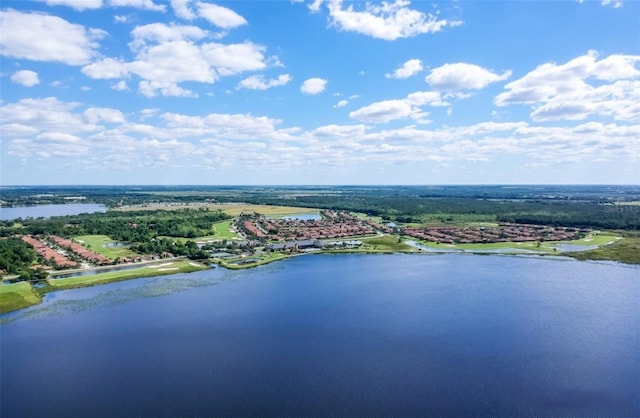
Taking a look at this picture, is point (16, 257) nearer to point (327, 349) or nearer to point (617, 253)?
point (327, 349)

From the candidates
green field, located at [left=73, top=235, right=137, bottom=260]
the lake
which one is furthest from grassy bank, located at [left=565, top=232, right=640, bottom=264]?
green field, located at [left=73, top=235, right=137, bottom=260]

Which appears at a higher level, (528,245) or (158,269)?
(528,245)

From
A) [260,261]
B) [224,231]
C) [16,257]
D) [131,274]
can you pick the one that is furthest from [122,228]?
[260,261]

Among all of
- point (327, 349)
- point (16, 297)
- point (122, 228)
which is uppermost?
point (122, 228)

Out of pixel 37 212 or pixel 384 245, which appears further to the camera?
pixel 37 212

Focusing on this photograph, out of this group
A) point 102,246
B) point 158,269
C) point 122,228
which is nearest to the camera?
point 158,269
